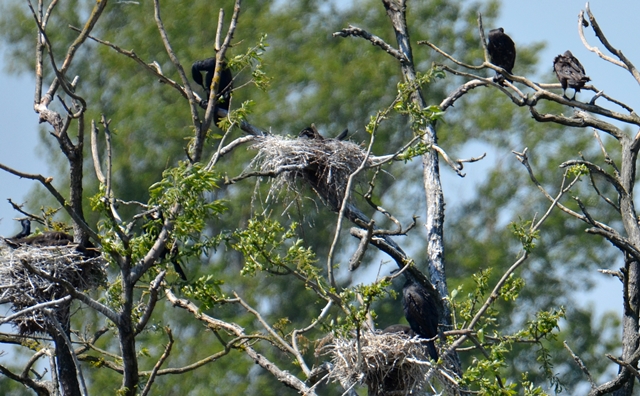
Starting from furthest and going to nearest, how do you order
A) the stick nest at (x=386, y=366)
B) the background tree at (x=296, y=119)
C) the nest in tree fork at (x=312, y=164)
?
the background tree at (x=296, y=119) → the nest in tree fork at (x=312, y=164) → the stick nest at (x=386, y=366)

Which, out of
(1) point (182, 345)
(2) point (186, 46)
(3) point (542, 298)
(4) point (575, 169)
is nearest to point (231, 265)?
(1) point (182, 345)

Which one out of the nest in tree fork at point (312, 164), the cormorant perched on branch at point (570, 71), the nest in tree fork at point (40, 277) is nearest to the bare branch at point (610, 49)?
the cormorant perched on branch at point (570, 71)

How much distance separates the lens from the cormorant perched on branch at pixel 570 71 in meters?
8.41

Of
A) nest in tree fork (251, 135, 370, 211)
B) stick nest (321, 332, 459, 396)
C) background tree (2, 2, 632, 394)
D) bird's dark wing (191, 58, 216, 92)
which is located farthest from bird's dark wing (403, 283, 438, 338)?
background tree (2, 2, 632, 394)

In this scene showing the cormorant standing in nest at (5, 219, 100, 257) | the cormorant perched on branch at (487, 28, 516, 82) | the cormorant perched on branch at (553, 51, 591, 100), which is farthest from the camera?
the cormorant perched on branch at (487, 28, 516, 82)

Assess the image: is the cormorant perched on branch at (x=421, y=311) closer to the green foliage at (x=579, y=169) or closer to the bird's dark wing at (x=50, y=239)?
the green foliage at (x=579, y=169)

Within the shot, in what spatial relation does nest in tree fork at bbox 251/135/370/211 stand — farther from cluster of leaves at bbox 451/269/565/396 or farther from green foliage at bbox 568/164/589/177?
green foliage at bbox 568/164/589/177

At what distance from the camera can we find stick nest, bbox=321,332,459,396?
767 centimetres

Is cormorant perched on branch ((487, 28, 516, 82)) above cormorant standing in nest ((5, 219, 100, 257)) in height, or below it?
above

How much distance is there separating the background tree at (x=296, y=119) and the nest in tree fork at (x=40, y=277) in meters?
11.5

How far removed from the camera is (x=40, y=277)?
27.1 feet

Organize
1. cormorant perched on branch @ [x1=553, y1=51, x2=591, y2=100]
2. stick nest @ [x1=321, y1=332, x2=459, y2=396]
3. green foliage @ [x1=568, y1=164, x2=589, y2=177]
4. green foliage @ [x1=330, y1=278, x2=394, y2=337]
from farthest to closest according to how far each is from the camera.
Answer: green foliage @ [x1=568, y1=164, x2=589, y2=177], cormorant perched on branch @ [x1=553, y1=51, x2=591, y2=100], stick nest @ [x1=321, y1=332, x2=459, y2=396], green foliage @ [x1=330, y1=278, x2=394, y2=337]

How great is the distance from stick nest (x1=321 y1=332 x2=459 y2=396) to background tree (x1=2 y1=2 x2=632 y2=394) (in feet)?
41.0

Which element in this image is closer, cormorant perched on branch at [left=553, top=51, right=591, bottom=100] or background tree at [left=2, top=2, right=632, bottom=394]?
cormorant perched on branch at [left=553, top=51, right=591, bottom=100]
